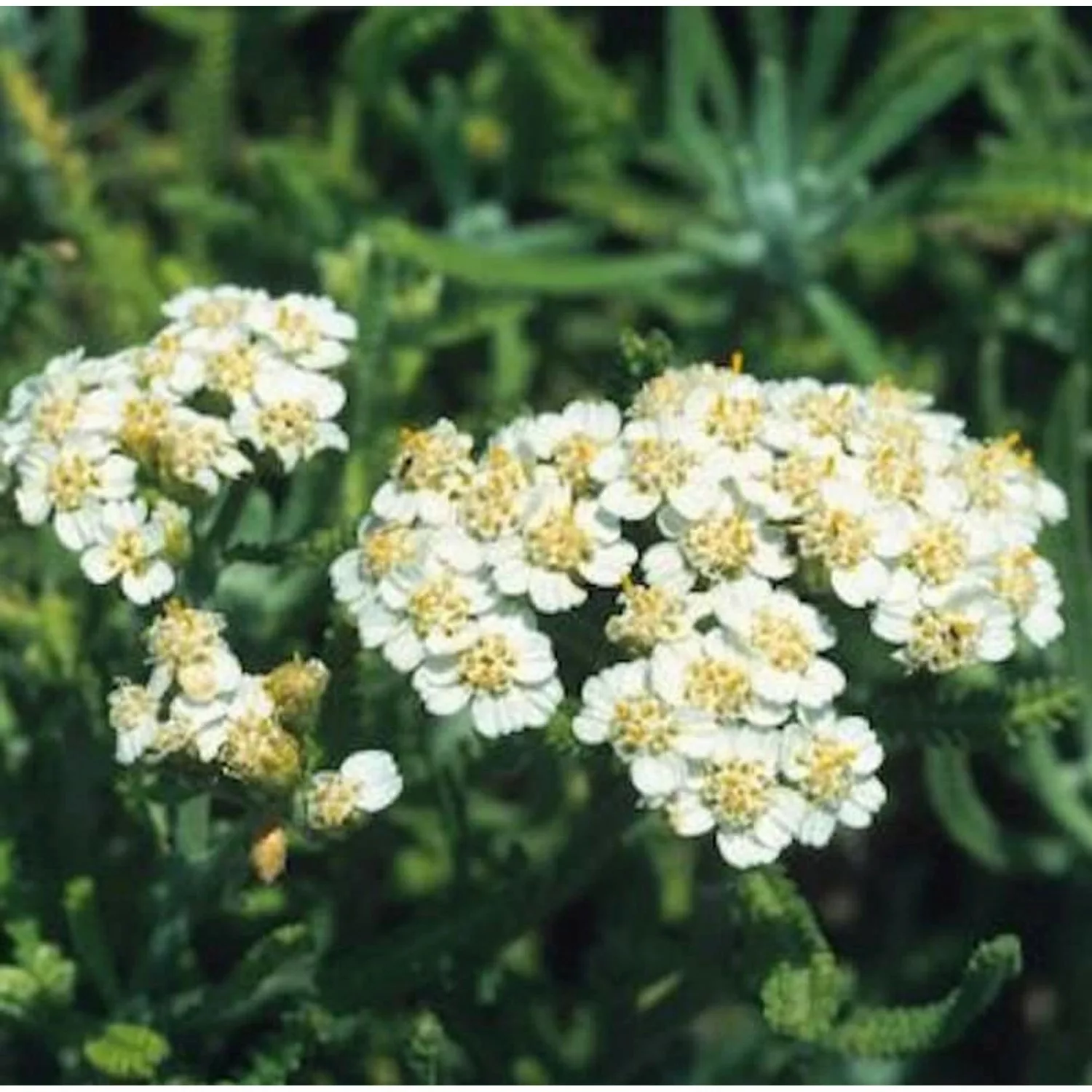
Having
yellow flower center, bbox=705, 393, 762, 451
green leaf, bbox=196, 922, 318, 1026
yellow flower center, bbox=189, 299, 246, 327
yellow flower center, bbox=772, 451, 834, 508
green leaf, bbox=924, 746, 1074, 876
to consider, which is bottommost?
green leaf, bbox=924, 746, 1074, 876

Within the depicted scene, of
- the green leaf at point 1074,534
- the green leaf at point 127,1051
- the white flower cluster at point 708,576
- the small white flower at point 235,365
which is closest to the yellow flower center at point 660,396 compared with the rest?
the white flower cluster at point 708,576

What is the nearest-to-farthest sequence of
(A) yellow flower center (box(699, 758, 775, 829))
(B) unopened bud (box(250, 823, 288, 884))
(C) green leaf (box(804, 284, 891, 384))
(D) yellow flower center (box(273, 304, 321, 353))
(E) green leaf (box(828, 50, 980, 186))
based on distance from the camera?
(A) yellow flower center (box(699, 758, 775, 829)), (B) unopened bud (box(250, 823, 288, 884)), (D) yellow flower center (box(273, 304, 321, 353)), (C) green leaf (box(804, 284, 891, 384)), (E) green leaf (box(828, 50, 980, 186))

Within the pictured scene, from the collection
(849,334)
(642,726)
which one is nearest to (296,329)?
(642,726)

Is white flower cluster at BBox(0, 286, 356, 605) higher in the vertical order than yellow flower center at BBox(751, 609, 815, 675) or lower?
higher

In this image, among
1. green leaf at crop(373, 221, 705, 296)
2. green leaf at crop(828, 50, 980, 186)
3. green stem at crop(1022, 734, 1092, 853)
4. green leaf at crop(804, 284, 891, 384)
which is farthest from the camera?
green leaf at crop(828, 50, 980, 186)

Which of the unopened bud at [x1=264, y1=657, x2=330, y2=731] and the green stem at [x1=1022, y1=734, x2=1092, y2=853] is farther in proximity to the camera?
the green stem at [x1=1022, y1=734, x2=1092, y2=853]

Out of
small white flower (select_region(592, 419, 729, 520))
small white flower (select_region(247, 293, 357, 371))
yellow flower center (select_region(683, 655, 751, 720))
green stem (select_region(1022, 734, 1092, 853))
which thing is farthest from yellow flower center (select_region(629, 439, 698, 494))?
green stem (select_region(1022, 734, 1092, 853))

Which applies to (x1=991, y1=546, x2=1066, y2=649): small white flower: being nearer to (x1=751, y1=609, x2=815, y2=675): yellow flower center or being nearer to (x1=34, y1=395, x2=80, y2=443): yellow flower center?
(x1=751, y1=609, x2=815, y2=675): yellow flower center

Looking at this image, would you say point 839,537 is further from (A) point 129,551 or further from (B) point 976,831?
(B) point 976,831
